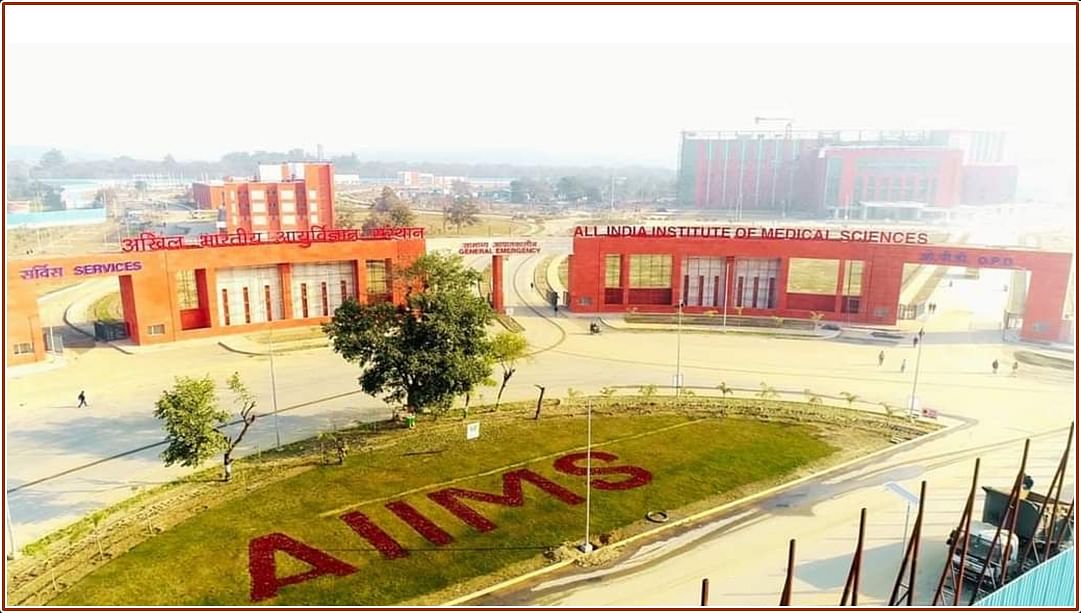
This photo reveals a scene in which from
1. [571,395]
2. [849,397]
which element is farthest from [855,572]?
[571,395]

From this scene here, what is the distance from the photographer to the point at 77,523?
60.0ft

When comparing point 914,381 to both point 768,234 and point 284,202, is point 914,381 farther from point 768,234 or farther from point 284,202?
point 284,202

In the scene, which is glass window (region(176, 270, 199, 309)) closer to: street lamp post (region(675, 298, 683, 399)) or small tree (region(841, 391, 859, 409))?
street lamp post (region(675, 298, 683, 399))

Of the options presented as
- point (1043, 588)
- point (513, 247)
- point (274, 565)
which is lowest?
point (274, 565)

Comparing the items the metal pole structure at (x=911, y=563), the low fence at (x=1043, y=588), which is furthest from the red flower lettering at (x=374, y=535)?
the low fence at (x=1043, y=588)

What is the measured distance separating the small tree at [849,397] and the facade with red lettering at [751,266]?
12012 mm

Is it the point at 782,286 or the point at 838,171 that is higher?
the point at 838,171

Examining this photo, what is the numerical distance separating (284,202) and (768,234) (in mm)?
45738

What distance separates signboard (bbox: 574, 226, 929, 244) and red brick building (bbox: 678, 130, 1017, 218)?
4798 centimetres

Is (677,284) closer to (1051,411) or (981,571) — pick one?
(1051,411)

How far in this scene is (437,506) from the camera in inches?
752

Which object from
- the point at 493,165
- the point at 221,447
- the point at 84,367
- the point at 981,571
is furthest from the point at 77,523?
the point at 493,165

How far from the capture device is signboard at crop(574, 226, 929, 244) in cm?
3838

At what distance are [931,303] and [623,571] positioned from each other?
119 feet
